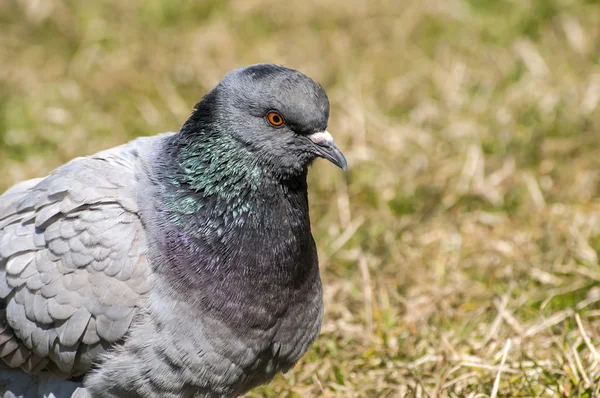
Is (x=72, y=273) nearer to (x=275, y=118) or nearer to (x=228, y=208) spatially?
(x=228, y=208)

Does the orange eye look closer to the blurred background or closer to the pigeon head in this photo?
the pigeon head

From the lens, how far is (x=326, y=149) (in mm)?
4316

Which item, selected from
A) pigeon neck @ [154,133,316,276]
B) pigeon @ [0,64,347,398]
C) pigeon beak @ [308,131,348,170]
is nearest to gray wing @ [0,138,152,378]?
pigeon @ [0,64,347,398]

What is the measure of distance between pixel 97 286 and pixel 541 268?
3285mm

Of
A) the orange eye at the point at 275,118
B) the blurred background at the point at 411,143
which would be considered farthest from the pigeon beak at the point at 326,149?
the blurred background at the point at 411,143

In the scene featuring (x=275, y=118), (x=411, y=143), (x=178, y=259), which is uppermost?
(x=275, y=118)

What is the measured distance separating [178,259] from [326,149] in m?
0.94

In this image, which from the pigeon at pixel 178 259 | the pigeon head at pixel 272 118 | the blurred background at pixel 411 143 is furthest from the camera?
the blurred background at pixel 411 143

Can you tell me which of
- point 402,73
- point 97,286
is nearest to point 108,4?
point 402,73

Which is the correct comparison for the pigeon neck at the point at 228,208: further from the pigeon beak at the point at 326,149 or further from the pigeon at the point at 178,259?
the pigeon beak at the point at 326,149

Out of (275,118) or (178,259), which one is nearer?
(178,259)

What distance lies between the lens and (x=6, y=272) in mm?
4270

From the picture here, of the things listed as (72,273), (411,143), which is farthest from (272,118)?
(411,143)

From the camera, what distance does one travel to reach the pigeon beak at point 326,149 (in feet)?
14.1
